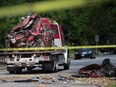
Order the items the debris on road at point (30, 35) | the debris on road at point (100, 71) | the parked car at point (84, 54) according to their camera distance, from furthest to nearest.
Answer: the parked car at point (84, 54), the debris on road at point (30, 35), the debris on road at point (100, 71)

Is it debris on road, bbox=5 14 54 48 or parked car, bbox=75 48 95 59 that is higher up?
debris on road, bbox=5 14 54 48

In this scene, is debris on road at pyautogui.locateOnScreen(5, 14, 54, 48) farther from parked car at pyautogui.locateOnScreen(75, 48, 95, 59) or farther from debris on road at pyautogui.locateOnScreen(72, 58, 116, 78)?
parked car at pyautogui.locateOnScreen(75, 48, 95, 59)

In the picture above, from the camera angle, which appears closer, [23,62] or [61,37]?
[23,62]

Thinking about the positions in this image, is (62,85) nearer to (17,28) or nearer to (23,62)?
(23,62)

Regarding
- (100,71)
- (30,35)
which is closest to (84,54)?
(30,35)

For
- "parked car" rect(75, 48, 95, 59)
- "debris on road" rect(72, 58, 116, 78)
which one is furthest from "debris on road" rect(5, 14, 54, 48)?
"parked car" rect(75, 48, 95, 59)

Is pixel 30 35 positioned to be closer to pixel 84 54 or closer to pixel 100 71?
pixel 100 71

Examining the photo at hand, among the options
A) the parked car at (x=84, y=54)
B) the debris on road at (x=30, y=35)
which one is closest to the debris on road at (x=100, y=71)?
the debris on road at (x=30, y=35)

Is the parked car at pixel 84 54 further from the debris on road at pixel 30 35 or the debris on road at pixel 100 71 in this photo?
the debris on road at pixel 100 71

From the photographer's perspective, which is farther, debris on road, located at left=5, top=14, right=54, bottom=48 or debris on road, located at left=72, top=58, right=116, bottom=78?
debris on road, located at left=5, top=14, right=54, bottom=48

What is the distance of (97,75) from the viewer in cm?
1464

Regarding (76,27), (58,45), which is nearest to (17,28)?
(58,45)

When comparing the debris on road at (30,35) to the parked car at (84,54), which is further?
the parked car at (84,54)

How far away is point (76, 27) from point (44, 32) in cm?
3756
